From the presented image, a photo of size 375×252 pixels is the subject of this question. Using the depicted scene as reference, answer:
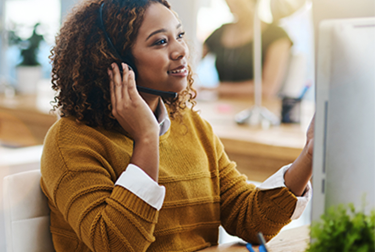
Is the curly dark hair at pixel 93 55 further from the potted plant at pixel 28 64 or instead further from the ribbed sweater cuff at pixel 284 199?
the potted plant at pixel 28 64

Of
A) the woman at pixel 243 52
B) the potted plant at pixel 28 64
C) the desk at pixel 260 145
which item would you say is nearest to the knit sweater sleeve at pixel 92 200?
the desk at pixel 260 145

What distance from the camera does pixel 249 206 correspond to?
1.06 meters

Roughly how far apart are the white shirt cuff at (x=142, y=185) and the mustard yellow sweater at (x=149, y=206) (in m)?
0.01

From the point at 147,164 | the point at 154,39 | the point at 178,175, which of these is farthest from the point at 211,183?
the point at 154,39

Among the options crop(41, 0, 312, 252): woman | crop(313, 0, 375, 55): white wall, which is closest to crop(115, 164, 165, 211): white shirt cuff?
crop(41, 0, 312, 252): woman

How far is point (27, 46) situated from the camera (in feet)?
13.4

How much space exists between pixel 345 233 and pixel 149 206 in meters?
0.45

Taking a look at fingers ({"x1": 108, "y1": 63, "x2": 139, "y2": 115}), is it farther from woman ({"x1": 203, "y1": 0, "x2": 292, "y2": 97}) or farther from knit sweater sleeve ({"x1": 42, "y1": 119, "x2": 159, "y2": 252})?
woman ({"x1": 203, "y1": 0, "x2": 292, "y2": 97})

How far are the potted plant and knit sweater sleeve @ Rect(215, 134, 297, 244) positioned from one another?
3357 millimetres

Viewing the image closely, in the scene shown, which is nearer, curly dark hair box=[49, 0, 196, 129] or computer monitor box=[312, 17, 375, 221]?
computer monitor box=[312, 17, 375, 221]

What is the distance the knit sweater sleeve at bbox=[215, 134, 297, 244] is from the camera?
101 cm

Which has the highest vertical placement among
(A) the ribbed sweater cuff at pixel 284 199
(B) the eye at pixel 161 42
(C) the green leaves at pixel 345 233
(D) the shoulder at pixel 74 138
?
(B) the eye at pixel 161 42

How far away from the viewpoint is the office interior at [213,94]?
192 centimetres

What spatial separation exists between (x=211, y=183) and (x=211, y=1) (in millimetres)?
2763
